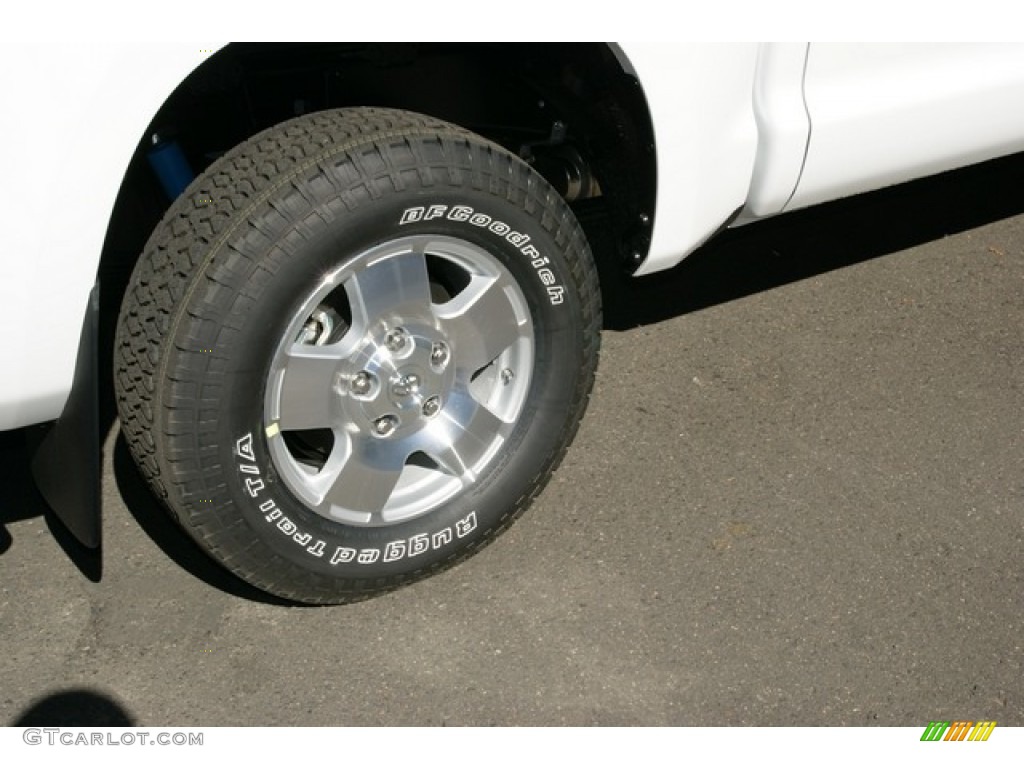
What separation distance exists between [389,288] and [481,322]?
242mm

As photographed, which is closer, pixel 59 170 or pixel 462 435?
pixel 59 170

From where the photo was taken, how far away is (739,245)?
4180 millimetres

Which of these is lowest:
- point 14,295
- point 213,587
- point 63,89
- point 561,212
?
point 213,587

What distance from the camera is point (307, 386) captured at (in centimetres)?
253

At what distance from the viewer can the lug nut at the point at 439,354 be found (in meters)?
2.68

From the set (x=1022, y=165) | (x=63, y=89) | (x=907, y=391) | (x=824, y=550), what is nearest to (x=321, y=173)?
(x=63, y=89)

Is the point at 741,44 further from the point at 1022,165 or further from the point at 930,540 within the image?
the point at 1022,165

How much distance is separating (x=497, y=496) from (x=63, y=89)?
1313 mm

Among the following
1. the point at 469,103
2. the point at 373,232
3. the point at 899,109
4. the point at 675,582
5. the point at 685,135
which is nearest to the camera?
the point at 373,232

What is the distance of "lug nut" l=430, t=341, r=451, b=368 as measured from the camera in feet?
8.79

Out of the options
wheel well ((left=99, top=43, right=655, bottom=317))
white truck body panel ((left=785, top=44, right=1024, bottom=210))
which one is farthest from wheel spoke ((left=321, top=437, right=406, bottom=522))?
white truck body panel ((left=785, top=44, right=1024, bottom=210))

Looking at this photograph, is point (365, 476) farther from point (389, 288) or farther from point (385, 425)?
point (389, 288)
